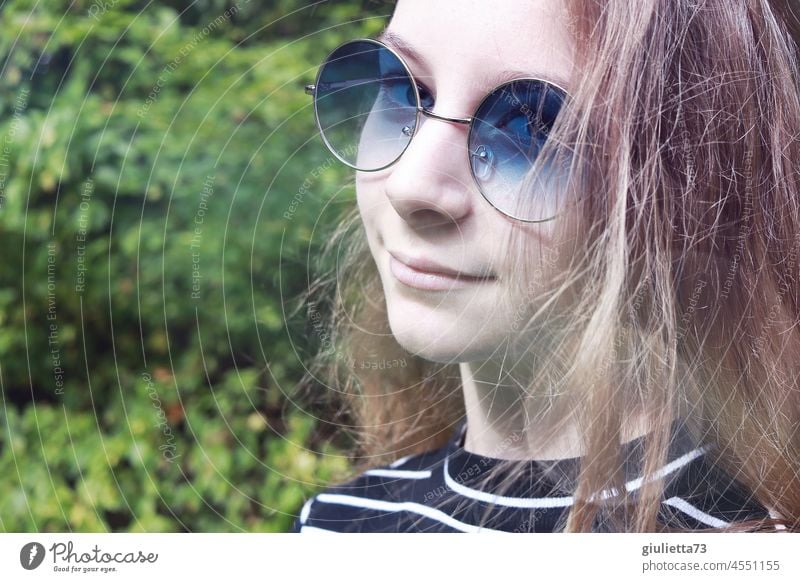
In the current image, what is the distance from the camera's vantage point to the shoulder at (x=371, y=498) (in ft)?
2.29

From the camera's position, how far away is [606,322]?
0.57 meters

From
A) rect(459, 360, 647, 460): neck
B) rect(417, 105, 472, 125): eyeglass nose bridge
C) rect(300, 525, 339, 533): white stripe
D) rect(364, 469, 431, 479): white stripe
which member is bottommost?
rect(300, 525, 339, 533): white stripe

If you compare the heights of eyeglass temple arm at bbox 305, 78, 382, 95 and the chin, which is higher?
eyeglass temple arm at bbox 305, 78, 382, 95

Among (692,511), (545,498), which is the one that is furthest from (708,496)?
(545,498)

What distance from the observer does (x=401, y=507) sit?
2.28 feet

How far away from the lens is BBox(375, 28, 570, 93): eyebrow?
0.52 metres

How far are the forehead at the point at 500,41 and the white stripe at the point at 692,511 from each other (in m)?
0.34

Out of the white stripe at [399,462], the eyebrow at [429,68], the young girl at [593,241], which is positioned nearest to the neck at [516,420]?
the young girl at [593,241]

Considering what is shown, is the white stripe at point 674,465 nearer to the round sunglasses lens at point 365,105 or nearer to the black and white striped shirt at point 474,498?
the black and white striped shirt at point 474,498

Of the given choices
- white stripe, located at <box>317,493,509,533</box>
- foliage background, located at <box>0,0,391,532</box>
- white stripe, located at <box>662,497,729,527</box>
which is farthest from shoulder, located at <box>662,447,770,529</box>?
foliage background, located at <box>0,0,391,532</box>

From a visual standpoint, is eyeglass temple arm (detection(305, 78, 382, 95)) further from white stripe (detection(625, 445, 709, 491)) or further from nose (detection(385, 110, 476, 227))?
white stripe (detection(625, 445, 709, 491))

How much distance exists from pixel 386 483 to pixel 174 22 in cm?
56

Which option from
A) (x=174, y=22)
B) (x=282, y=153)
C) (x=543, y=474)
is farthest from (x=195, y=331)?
(x=543, y=474)

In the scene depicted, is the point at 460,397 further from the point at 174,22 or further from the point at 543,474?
the point at 174,22
